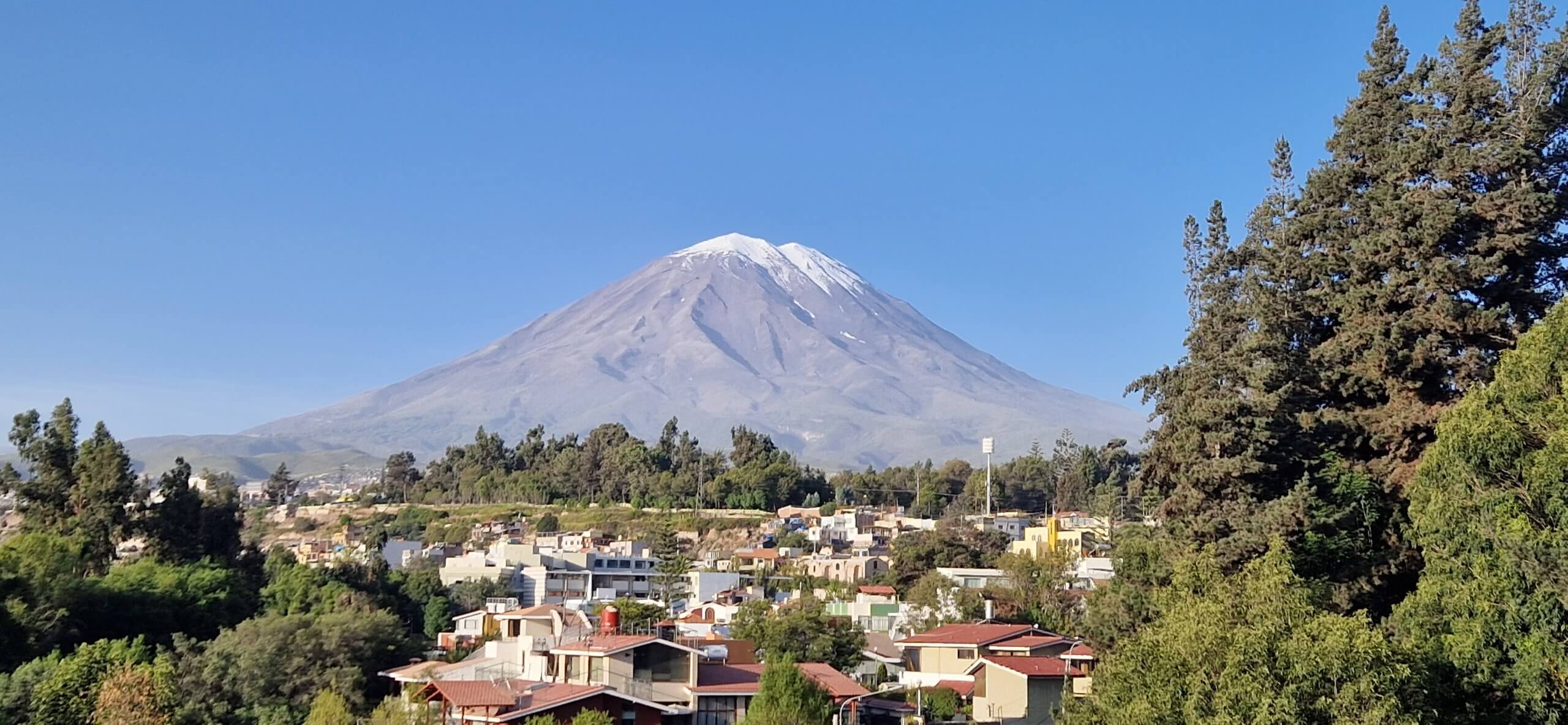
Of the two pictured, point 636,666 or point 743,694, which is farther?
point 743,694

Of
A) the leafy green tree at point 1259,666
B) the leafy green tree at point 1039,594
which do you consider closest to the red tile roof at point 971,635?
the leafy green tree at point 1039,594

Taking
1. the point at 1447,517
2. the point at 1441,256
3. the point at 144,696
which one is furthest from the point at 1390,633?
the point at 144,696

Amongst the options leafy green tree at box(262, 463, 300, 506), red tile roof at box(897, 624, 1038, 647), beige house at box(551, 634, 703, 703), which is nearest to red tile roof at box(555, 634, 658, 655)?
beige house at box(551, 634, 703, 703)

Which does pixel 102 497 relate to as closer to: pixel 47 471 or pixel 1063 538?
pixel 47 471

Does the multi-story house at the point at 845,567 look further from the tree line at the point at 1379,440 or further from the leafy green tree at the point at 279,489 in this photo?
the leafy green tree at the point at 279,489

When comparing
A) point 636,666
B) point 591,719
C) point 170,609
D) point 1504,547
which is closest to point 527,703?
point 591,719
